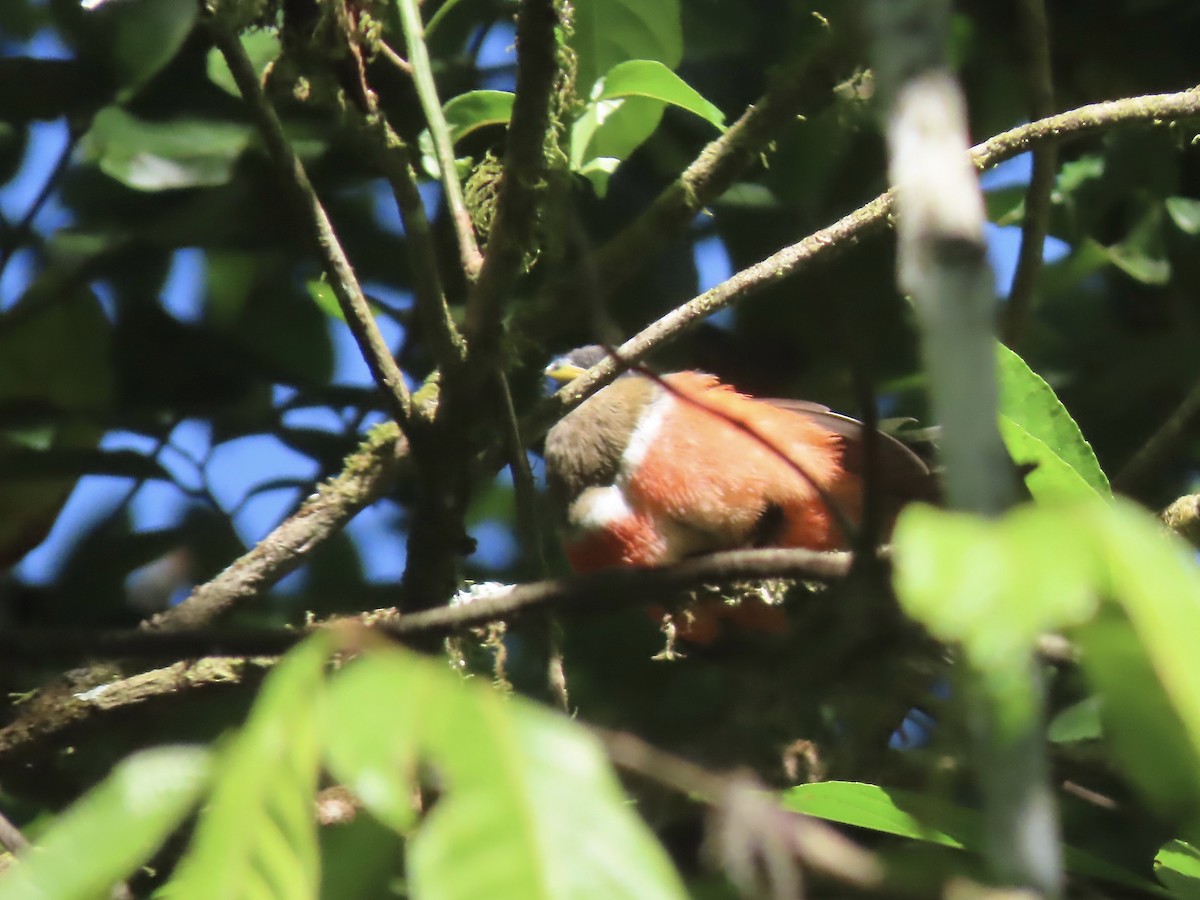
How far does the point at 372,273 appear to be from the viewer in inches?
97.0

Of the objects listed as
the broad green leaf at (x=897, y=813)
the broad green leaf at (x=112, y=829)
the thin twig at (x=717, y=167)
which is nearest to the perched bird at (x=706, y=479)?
the thin twig at (x=717, y=167)

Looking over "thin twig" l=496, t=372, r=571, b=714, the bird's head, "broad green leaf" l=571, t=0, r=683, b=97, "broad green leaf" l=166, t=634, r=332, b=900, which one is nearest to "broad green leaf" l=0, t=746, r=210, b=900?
"broad green leaf" l=166, t=634, r=332, b=900

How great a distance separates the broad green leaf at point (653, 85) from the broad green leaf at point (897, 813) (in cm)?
91

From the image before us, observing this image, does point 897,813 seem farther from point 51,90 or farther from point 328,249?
point 51,90

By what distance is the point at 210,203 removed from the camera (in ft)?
7.71

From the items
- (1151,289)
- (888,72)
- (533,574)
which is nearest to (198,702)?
(533,574)

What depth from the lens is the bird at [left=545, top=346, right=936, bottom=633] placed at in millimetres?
2285

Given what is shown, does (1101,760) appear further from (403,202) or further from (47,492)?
(47,492)

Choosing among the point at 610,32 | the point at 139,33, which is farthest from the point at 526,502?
the point at 139,33

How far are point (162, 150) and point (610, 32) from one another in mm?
807

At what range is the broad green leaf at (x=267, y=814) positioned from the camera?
1.86 feet

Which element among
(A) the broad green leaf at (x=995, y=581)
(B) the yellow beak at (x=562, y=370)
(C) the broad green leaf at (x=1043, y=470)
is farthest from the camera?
(B) the yellow beak at (x=562, y=370)

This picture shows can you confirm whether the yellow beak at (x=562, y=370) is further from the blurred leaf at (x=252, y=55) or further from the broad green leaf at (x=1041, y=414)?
the broad green leaf at (x=1041, y=414)

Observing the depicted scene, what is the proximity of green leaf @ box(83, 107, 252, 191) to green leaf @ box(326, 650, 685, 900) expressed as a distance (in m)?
1.83
